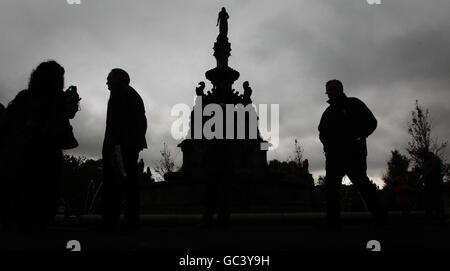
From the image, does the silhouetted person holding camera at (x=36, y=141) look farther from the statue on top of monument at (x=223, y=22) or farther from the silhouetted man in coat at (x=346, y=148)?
the statue on top of monument at (x=223, y=22)

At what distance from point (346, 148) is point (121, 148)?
299 centimetres

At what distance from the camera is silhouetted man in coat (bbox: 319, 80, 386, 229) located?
5.23 metres

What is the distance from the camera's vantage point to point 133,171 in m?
4.96

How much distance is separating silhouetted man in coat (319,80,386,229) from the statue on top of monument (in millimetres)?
16003

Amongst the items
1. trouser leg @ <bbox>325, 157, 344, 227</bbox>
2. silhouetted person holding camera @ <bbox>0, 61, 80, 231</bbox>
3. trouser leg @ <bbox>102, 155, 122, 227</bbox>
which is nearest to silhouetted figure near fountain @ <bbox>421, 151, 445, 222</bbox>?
trouser leg @ <bbox>325, 157, 344, 227</bbox>

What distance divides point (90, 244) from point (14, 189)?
1.45 m

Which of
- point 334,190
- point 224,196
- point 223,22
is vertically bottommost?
point 224,196

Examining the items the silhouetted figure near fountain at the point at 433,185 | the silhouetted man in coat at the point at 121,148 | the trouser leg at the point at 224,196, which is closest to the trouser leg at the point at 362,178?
the trouser leg at the point at 224,196

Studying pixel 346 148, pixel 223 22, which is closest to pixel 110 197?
pixel 346 148

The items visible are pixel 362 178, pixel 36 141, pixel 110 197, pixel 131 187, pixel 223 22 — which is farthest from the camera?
pixel 223 22

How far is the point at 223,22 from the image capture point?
2088 centimetres

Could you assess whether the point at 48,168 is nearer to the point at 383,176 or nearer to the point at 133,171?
the point at 133,171

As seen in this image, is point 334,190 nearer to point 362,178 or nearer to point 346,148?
point 362,178
